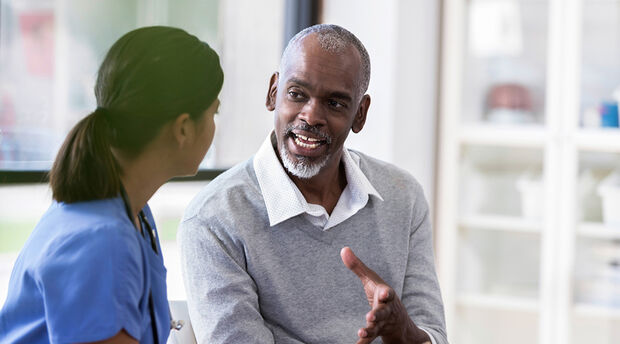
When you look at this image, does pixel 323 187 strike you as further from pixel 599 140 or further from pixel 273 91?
pixel 599 140

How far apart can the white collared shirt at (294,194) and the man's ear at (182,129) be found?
39 centimetres

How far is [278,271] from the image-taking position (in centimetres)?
143

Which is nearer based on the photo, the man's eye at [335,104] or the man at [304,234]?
the man at [304,234]

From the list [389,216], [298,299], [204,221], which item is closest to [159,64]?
[204,221]

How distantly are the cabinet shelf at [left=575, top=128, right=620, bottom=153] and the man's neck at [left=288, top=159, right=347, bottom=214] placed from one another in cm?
167

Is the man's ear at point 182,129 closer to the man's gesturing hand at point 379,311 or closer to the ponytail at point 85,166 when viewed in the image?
the ponytail at point 85,166

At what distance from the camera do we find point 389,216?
5.23 ft

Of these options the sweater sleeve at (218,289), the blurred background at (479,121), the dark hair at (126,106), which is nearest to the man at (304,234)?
the sweater sleeve at (218,289)

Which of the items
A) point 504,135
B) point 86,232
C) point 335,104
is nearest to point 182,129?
point 86,232

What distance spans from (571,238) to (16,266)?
242 centimetres

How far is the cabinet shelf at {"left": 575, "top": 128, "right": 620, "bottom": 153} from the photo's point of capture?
9.55 ft

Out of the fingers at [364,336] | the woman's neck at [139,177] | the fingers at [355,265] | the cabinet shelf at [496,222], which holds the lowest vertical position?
the cabinet shelf at [496,222]

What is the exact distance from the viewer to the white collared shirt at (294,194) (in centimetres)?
145

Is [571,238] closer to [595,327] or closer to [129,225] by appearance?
[595,327]
